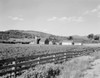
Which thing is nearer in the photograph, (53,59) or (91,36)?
(53,59)

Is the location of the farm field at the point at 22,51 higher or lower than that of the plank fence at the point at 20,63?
lower

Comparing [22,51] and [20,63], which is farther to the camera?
[22,51]

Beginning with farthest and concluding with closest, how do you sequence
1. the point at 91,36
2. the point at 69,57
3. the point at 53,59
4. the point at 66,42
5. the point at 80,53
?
the point at 91,36, the point at 66,42, the point at 80,53, the point at 69,57, the point at 53,59

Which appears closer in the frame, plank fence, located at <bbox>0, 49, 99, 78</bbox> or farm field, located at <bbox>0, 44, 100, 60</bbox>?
plank fence, located at <bbox>0, 49, 99, 78</bbox>

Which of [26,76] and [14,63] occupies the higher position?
[14,63]

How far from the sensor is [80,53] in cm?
1900

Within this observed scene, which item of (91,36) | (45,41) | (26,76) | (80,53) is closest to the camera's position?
(26,76)

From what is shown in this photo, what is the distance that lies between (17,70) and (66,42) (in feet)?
344

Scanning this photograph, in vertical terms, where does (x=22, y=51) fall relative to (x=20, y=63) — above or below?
below

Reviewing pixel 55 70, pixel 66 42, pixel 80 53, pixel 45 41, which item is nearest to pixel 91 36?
pixel 66 42

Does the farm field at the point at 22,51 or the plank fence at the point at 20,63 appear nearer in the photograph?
the plank fence at the point at 20,63

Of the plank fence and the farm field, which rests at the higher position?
the plank fence

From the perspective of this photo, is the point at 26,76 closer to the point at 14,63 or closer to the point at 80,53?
the point at 14,63

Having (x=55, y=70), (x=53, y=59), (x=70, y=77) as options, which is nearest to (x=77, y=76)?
(x=70, y=77)
